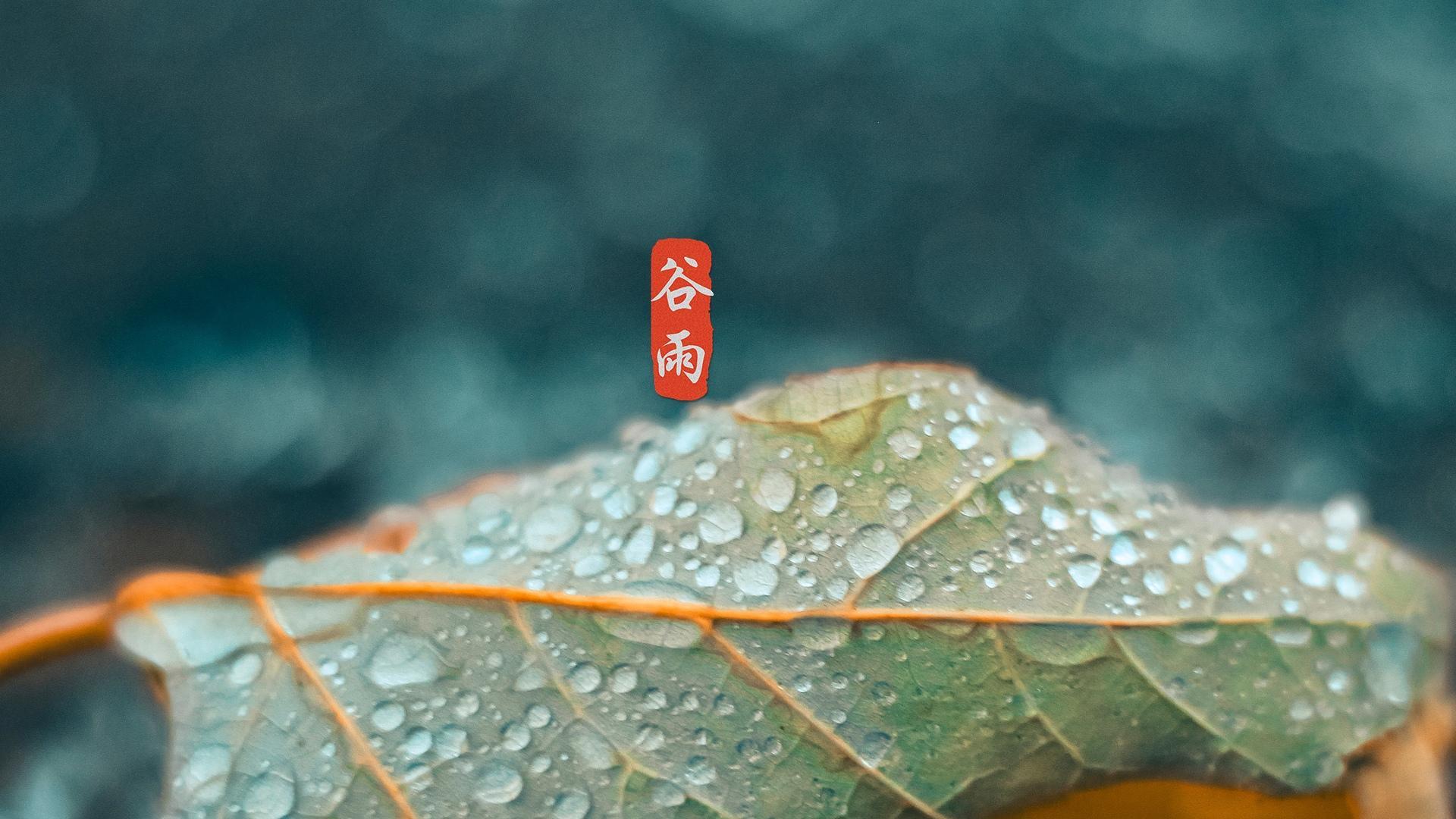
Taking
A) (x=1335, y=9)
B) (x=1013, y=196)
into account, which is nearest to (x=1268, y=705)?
(x=1013, y=196)

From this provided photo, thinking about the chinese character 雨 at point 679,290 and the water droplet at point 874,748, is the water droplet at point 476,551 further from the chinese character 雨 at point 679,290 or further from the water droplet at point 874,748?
the chinese character 雨 at point 679,290

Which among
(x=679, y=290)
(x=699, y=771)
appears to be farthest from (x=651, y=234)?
(x=699, y=771)

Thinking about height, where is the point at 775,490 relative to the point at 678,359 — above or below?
above

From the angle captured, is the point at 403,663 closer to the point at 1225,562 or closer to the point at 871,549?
the point at 871,549

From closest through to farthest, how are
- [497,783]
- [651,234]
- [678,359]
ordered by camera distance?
[497,783]
[678,359]
[651,234]

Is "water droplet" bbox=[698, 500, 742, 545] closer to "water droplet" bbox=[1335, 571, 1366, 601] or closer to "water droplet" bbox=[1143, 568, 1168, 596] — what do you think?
"water droplet" bbox=[1143, 568, 1168, 596]

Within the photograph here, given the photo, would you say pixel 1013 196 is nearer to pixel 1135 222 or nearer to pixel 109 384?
pixel 1135 222
